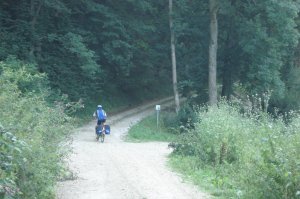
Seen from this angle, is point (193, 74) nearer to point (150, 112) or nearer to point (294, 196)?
point (150, 112)

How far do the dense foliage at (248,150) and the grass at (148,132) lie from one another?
1178 centimetres

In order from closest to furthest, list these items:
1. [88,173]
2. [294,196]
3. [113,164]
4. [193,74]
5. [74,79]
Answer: [294,196] → [88,173] → [113,164] → [74,79] → [193,74]

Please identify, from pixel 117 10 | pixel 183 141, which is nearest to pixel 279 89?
pixel 117 10

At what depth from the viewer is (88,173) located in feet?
53.4

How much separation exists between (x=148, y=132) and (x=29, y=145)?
82.8 ft

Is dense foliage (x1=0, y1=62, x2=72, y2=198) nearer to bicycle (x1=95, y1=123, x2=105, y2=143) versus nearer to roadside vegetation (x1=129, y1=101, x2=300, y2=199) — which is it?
roadside vegetation (x1=129, y1=101, x2=300, y2=199)

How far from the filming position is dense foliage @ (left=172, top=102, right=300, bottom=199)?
9805mm

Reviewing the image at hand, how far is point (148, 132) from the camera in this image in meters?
35.2

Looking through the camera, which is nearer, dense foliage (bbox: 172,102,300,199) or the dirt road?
dense foliage (bbox: 172,102,300,199)

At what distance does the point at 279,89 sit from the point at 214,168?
2393 cm

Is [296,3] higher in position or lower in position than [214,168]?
higher

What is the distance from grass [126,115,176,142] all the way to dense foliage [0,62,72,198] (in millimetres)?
17816

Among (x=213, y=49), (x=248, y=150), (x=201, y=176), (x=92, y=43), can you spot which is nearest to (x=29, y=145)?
(x=248, y=150)

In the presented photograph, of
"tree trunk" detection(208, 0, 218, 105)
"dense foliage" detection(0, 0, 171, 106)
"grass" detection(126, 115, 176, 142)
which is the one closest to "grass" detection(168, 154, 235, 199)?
"grass" detection(126, 115, 176, 142)
